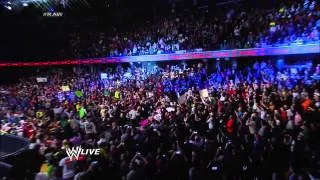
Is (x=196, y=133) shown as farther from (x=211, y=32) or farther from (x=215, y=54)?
(x=211, y=32)

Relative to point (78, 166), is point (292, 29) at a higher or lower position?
higher

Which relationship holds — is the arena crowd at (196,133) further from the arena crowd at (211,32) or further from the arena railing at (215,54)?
the arena crowd at (211,32)

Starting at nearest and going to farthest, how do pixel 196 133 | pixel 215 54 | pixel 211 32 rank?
pixel 196 133 < pixel 215 54 < pixel 211 32

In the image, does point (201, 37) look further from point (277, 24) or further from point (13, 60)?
point (13, 60)

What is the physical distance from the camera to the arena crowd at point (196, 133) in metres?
7.97

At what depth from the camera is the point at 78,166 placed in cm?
838

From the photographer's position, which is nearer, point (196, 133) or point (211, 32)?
point (196, 133)

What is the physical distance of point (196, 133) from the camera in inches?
387

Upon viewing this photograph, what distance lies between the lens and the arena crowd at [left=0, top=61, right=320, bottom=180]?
26.2 feet

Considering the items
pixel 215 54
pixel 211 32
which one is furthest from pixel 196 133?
pixel 211 32

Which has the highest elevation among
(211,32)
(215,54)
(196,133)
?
(211,32)

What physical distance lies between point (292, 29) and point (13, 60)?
28.0 m

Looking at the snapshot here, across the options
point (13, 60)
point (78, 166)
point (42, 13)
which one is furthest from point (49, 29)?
point (78, 166)

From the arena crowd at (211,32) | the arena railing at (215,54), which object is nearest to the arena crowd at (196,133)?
the arena railing at (215,54)
